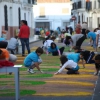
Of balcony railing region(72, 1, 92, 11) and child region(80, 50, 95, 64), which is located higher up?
balcony railing region(72, 1, 92, 11)

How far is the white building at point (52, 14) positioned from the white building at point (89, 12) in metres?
6.41

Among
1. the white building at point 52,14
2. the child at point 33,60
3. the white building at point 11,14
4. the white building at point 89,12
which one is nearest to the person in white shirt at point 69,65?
the child at point 33,60

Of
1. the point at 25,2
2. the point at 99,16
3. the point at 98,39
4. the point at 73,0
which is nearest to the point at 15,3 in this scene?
the point at 25,2

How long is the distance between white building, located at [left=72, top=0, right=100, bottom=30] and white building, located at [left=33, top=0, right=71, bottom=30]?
21.0ft

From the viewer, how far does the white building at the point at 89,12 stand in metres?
63.1

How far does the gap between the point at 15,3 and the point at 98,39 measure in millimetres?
16635

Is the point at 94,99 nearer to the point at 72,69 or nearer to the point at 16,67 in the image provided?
the point at 16,67

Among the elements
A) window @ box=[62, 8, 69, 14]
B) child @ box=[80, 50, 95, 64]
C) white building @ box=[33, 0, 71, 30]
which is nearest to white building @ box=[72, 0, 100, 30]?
white building @ box=[33, 0, 71, 30]

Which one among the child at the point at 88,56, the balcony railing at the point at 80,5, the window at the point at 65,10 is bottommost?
the child at the point at 88,56

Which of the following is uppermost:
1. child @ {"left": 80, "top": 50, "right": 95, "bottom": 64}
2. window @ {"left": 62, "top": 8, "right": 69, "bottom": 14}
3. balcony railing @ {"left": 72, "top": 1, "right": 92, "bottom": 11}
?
balcony railing @ {"left": 72, "top": 1, "right": 92, "bottom": 11}

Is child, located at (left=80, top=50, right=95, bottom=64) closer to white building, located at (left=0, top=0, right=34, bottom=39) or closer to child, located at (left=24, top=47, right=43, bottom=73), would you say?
child, located at (left=24, top=47, right=43, bottom=73)

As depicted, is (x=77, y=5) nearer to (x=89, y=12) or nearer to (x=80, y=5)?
(x=80, y=5)

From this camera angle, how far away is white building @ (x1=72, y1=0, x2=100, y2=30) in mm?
63062

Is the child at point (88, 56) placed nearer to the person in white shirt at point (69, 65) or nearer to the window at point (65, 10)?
the person in white shirt at point (69, 65)
